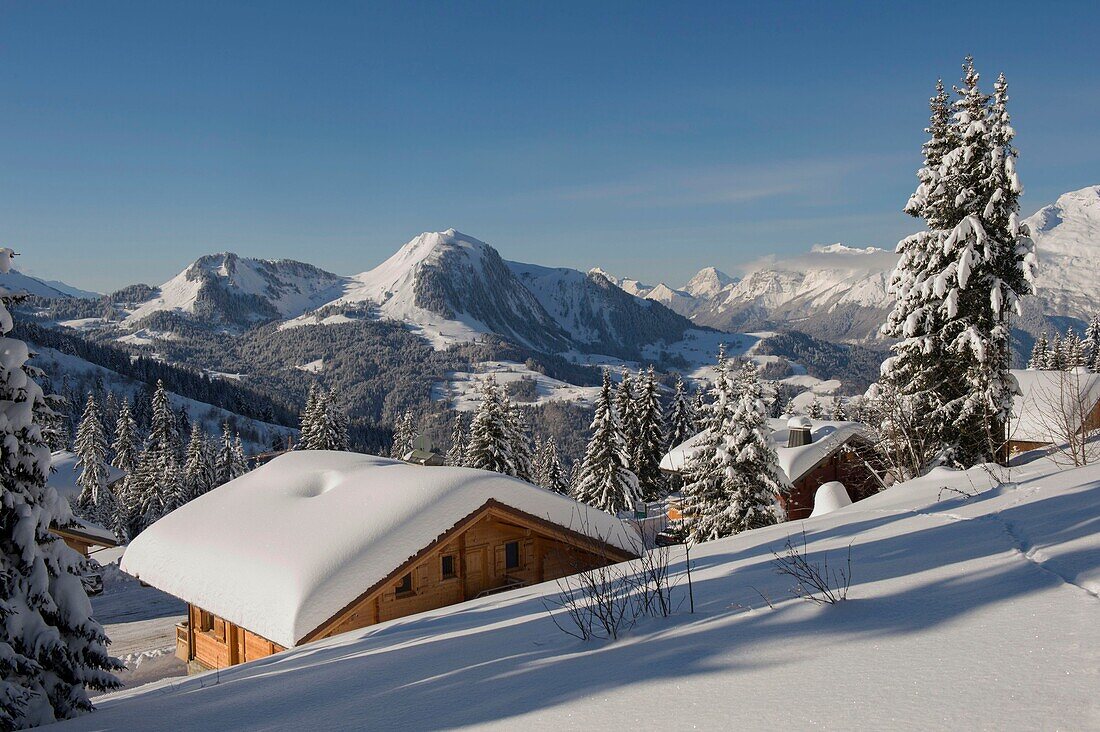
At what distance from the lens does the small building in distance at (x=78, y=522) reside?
81.3ft

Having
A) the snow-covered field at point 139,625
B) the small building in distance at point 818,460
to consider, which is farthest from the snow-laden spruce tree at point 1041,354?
the snow-covered field at point 139,625

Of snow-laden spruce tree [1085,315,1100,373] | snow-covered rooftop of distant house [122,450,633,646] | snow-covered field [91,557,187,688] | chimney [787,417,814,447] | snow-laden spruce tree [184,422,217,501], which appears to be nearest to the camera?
snow-covered rooftop of distant house [122,450,633,646]

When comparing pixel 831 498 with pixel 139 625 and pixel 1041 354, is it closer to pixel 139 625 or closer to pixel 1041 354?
pixel 139 625

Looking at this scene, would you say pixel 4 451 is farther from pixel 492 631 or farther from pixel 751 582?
pixel 751 582

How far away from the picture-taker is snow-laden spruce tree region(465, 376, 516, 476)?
37.2 meters

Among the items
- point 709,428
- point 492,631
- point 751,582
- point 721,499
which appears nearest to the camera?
point 751,582

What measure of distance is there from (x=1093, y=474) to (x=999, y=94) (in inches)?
635

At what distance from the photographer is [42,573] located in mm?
8648

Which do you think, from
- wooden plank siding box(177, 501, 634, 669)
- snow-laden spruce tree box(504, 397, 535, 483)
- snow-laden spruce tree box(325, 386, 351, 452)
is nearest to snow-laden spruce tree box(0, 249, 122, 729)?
wooden plank siding box(177, 501, 634, 669)

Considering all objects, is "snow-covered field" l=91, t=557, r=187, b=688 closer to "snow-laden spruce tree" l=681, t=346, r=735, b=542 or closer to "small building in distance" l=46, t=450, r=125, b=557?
"small building in distance" l=46, t=450, r=125, b=557

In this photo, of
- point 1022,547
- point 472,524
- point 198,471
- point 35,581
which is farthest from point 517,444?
point 198,471

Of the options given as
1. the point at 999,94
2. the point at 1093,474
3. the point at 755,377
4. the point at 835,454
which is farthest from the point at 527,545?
the point at 835,454

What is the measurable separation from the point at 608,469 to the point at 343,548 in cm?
2969

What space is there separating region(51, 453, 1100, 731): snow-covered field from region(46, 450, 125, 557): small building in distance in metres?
5.74
